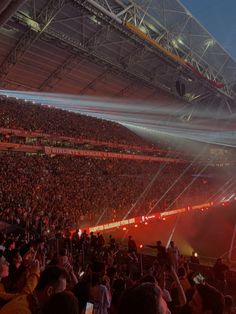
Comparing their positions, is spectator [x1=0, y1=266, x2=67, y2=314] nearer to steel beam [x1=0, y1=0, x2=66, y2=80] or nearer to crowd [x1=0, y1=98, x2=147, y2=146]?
steel beam [x1=0, y1=0, x2=66, y2=80]

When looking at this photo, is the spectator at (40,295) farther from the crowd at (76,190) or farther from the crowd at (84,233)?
the crowd at (76,190)

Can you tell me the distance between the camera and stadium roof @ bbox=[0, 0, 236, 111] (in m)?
13.6

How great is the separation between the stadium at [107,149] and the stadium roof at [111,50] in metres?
0.07

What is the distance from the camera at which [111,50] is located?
17625 millimetres

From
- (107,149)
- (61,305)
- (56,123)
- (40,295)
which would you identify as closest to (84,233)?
(40,295)

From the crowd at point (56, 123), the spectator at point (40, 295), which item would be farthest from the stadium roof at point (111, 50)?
the spectator at point (40, 295)

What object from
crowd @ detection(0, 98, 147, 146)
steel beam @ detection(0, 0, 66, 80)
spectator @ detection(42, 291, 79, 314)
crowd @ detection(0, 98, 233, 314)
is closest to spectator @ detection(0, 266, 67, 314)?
crowd @ detection(0, 98, 233, 314)

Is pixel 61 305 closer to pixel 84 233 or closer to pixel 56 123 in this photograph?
pixel 84 233

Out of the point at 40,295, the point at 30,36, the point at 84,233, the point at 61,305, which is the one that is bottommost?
the point at 84,233

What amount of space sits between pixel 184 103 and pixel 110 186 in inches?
405

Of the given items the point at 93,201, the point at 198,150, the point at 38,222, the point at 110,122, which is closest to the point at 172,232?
the point at 93,201

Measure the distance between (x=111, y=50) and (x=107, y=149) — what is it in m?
13.6

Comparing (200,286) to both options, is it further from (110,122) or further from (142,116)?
(110,122)

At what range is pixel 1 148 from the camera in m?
20.9
